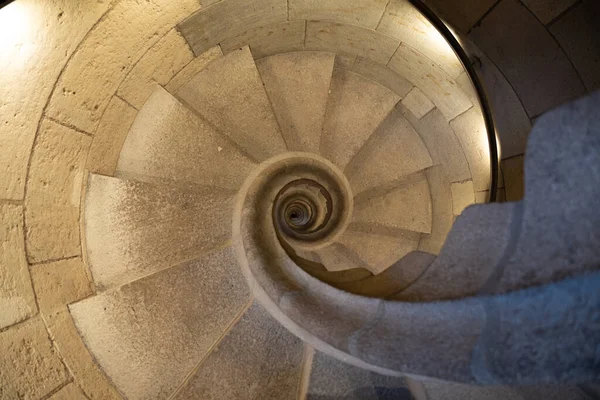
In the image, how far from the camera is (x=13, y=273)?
2.37m

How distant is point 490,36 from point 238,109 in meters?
2.41

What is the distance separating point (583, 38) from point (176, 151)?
341 centimetres

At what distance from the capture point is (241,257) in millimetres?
3002

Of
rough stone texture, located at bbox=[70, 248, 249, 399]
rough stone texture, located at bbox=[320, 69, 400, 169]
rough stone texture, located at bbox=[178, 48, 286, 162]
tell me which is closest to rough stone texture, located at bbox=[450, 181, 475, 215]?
rough stone texture, located at bbox=[320, 69, 400, 169]

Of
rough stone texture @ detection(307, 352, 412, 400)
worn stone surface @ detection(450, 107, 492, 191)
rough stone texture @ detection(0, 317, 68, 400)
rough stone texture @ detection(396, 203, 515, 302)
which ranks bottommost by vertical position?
rough stone texture @ detection(0, 317, 68, 400)

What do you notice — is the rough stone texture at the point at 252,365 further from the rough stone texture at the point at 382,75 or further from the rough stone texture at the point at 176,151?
the rough stone texture at the point at 382,75

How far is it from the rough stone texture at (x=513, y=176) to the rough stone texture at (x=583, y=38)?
850 mm

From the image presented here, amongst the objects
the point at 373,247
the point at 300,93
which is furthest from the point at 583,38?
the point at 373,247

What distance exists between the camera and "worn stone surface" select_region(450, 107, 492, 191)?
3865 mm

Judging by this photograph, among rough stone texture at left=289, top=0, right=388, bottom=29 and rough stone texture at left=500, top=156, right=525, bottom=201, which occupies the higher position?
rough stone texture at left=289, top=0, right=388, bottom=29

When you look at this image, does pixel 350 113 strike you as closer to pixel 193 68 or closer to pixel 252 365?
pixel 193 68

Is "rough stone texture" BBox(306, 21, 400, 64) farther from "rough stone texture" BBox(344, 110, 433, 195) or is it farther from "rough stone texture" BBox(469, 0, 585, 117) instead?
"rough stone texture" BBox(344, 110, 433, 195)

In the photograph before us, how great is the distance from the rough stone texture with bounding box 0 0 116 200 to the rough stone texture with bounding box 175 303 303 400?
1734 millimetres

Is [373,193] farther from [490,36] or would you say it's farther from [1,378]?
[1,378]
